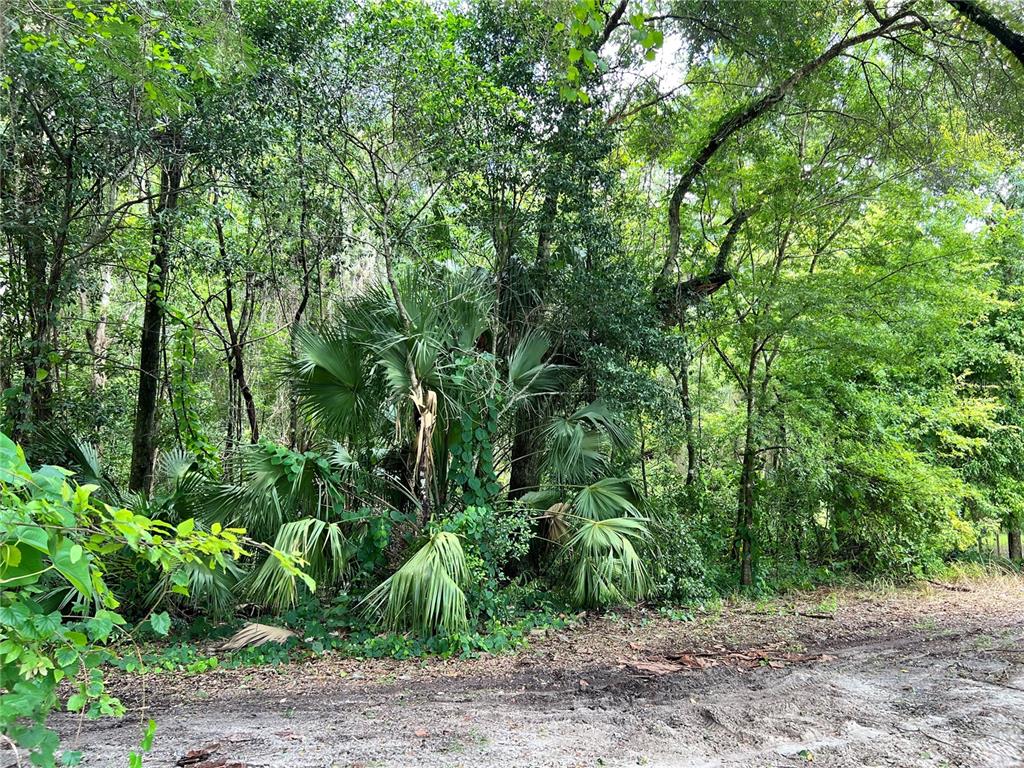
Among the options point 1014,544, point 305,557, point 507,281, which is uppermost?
point 507,281

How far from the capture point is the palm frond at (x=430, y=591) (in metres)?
4.62

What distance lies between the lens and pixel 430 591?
4.58 m

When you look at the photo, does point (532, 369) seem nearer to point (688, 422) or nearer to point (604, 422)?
point (604, 422)

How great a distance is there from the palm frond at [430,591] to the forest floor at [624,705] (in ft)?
0.98

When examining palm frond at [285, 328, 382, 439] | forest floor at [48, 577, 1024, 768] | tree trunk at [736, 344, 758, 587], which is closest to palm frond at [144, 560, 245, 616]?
forest floor at [48, 577, 1024, 768]

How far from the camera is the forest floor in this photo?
284 cm

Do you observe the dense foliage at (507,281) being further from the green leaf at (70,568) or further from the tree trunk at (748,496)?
the green leaf at (70,568)

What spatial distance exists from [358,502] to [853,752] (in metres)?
4.13

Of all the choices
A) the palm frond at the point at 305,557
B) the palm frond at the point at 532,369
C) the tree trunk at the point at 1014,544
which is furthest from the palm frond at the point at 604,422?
the tree trunk at the point at 1014,544

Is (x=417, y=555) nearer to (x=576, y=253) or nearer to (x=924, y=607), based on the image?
(x=576, y=253)

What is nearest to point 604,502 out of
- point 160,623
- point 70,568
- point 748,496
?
point 748,496

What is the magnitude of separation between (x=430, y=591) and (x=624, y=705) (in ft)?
5.57

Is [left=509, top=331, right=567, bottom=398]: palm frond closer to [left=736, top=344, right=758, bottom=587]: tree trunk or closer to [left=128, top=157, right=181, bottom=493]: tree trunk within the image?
[left=736, top=344, right=758, bottom=587]: tree trunk

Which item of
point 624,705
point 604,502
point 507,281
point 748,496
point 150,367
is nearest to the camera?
point 624,705
